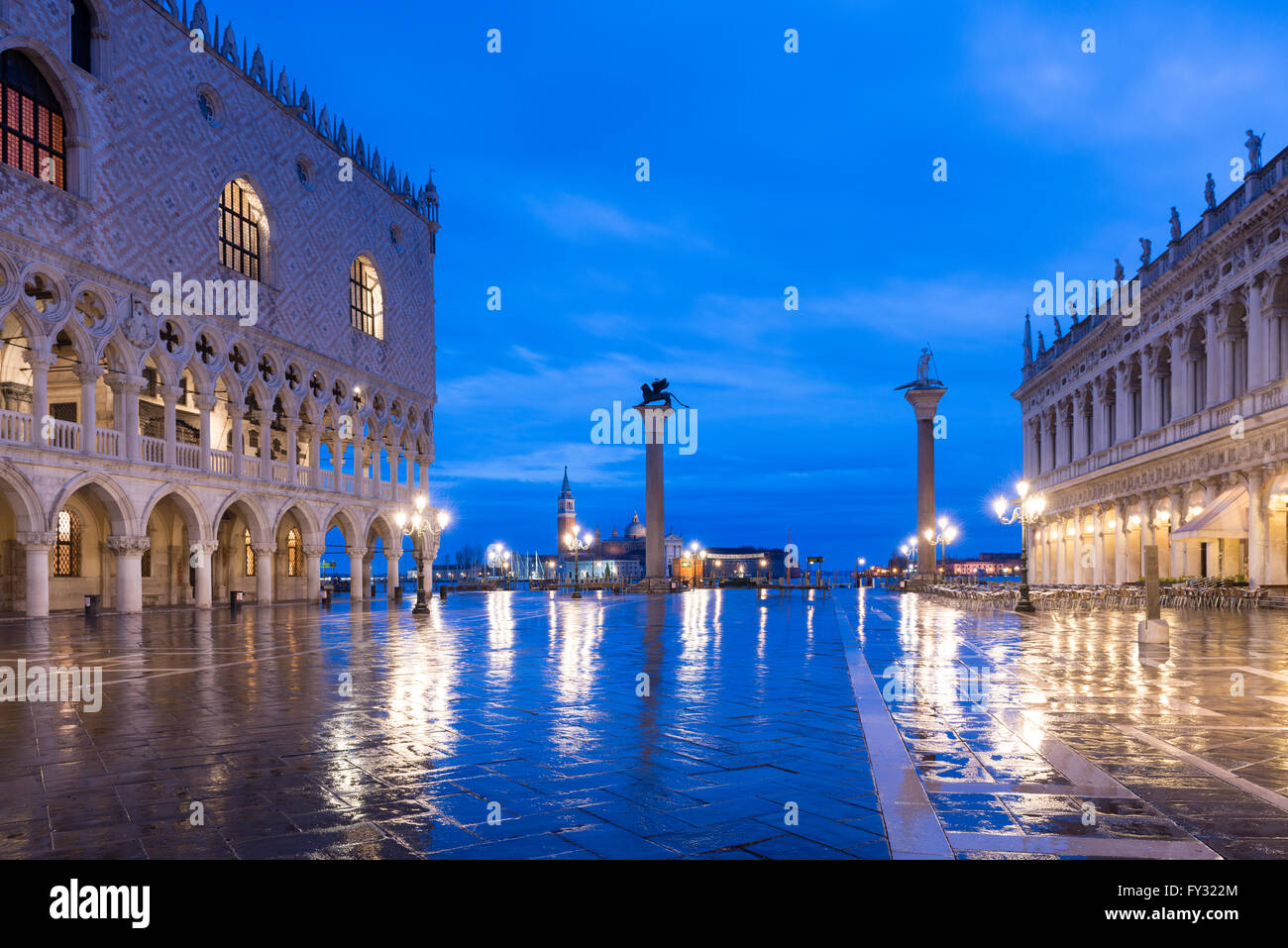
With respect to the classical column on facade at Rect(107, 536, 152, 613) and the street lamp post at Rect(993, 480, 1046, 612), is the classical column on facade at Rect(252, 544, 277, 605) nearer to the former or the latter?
the classical column on facade at Rect(107, 536, 152, 613)

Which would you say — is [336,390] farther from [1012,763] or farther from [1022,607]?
[1012,763]

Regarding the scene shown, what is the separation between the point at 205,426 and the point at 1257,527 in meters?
34.4

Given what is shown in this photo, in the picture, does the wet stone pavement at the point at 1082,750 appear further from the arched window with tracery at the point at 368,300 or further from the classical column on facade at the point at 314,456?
the arched window with tracery at the point at 368,300

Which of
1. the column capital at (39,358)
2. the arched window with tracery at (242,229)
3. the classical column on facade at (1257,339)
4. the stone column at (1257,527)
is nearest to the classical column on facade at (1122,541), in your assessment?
the stone column at (1257,527)

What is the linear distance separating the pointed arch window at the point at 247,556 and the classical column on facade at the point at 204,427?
9.68 metres

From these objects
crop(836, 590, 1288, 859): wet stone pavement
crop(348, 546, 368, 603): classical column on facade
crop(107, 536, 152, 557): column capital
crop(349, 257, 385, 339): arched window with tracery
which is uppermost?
crop(349, 257, 385, 339): arched window with tracery

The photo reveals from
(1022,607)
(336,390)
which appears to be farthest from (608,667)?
(336,390)

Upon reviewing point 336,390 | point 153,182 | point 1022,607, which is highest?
point 153,182

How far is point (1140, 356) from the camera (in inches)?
1555

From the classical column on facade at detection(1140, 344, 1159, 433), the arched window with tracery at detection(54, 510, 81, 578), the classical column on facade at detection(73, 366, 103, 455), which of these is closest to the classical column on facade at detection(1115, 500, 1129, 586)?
the classical column on facade at detection(1140, 344, 1159, 433)

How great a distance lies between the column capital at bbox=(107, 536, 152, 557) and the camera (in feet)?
94.1

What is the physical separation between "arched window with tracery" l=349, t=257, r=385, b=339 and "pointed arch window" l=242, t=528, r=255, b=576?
1121 centimetres
